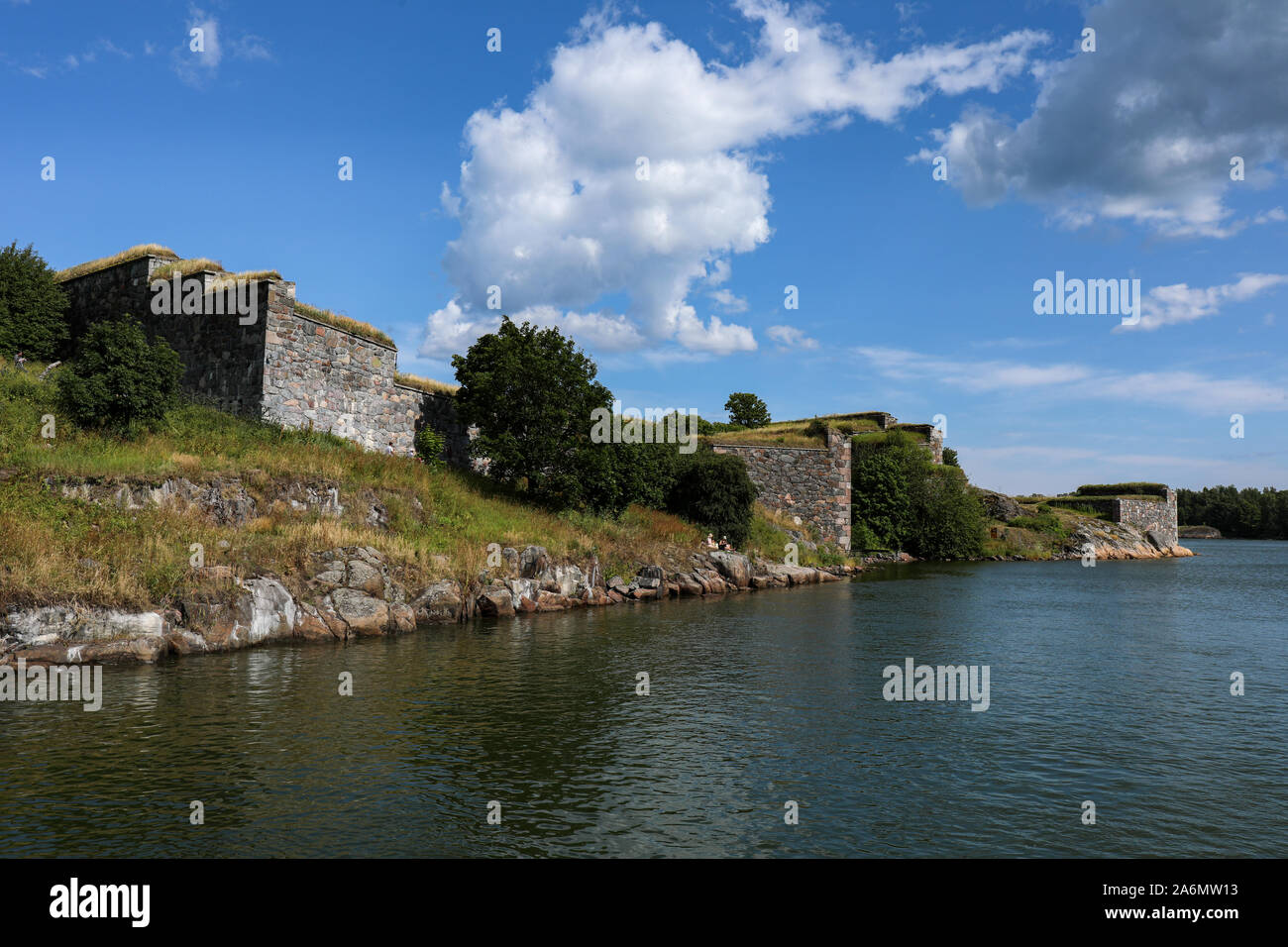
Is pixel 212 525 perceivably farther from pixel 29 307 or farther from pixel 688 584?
pixel 29 307

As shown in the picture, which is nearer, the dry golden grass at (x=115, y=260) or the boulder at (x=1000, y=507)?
the dry golden grass at (x=115, y=260)

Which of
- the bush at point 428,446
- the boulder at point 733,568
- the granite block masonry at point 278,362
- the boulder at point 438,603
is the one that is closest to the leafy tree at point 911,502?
the boulder at point 733,568

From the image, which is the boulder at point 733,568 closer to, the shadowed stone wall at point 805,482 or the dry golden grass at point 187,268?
the shadowed stone wall at point 805,482

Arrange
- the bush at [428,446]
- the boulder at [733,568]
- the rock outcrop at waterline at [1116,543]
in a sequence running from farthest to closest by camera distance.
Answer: the rock outcrop at waterline at [1116,543]
the boulder at [733,568]
the bush at [428,446]

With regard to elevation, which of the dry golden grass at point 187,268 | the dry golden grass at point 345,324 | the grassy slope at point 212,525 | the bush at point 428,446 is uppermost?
the dry golden grass at point 187,268

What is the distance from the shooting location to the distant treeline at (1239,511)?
15838 centimetres

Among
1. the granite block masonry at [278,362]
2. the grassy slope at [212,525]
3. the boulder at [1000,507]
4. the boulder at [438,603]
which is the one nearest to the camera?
the grassy slope at [212,525]

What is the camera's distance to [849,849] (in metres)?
8.52

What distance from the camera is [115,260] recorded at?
38375mm

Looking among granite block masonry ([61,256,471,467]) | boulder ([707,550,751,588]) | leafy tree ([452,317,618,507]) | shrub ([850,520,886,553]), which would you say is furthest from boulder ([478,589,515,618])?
shrub ([850,520,886,553])

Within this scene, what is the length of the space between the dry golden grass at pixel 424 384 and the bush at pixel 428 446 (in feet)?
7.86

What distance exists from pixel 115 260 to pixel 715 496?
35180 millimetres
